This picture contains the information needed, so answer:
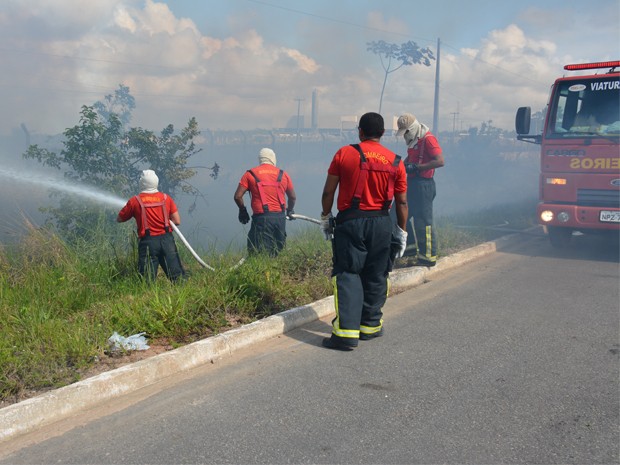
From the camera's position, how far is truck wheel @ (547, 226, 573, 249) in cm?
943

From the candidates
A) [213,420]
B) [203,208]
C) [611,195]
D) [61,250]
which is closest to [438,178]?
[203,208]

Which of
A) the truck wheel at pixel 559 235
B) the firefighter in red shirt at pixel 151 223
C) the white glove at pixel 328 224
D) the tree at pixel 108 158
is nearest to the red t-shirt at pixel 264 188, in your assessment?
the firefighter in red shirt at pixel 151 223

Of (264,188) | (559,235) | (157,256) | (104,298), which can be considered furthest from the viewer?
(559,235)

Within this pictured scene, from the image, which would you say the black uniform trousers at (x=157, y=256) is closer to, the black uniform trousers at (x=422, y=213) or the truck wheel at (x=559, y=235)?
the black uniform trousers at (x=422, y=213)

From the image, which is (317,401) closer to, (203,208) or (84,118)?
(84,118)

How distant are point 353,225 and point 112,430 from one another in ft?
7.41

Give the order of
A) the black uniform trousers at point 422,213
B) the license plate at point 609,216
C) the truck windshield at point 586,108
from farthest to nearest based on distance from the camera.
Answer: the truck windshield at point 586,108, the license plate at point 609,216, the black uniform trousers at point 422,213

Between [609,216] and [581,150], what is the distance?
102 cm

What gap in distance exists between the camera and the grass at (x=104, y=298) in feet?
12.1

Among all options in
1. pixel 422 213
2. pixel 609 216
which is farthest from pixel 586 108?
pixel 422 213

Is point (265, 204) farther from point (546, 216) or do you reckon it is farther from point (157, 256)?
point (546, 216)

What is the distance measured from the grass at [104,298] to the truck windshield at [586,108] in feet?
14.0

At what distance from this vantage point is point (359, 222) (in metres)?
4.49

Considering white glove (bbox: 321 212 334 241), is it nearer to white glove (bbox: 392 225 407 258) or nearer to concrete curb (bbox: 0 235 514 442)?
white glove (bbox: 392 225 407 258)
